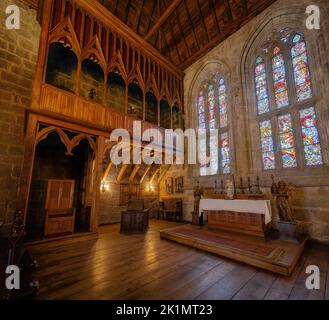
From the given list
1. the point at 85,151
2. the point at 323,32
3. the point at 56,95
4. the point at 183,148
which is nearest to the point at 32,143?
the point at 56,95

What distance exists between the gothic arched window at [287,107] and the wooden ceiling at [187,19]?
2087 mm

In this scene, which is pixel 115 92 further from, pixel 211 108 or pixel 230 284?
pixel 230 284

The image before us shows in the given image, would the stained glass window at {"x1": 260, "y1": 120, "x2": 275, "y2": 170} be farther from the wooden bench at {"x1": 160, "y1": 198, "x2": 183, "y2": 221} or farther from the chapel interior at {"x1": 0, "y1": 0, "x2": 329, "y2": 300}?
the wooden bench at {"x1": 160, "y1": 198, "x2": 183, "y2": 221}

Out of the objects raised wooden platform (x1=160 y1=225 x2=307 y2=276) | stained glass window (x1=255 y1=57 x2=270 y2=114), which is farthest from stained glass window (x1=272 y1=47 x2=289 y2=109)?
raised wooden platform (x1=160 y1=225 x2=307 y2=276)

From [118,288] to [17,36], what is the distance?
695 cm

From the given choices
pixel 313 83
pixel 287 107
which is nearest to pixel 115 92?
pixel 287 107

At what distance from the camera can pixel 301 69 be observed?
17.5 ft

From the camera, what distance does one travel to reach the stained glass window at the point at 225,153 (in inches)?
265

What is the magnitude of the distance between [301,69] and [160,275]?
6.83 m

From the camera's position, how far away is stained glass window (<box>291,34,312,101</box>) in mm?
5141

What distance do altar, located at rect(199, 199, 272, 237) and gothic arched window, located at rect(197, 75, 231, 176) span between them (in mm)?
1956

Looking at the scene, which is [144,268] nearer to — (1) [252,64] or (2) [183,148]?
(2) [183,148]

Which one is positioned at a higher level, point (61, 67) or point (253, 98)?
point (61, 67)

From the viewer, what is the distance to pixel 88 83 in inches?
287
